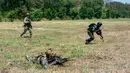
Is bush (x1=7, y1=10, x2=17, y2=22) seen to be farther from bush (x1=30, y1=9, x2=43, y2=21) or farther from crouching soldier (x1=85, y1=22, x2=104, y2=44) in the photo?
crouching soldier (x1=85, y1=22, x2=104, y2=44)

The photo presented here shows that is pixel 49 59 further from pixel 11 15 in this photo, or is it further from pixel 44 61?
pixel 11 15

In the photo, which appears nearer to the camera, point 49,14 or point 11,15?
point 11,15

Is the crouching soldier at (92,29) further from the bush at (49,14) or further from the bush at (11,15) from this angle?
the bush at (49,14)

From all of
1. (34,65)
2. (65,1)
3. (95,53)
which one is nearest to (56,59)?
(34,65)

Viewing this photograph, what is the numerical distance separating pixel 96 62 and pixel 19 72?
3992mm

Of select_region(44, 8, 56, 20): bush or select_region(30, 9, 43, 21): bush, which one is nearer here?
select_region(30, 9, 43, 21): bush

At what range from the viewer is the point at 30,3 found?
259 feet

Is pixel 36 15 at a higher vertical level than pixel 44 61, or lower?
lower

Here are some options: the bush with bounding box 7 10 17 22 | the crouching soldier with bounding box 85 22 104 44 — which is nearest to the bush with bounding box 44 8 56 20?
the bush with bounding box 7 10 17 22

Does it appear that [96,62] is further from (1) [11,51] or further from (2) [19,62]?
(1) [11,51]

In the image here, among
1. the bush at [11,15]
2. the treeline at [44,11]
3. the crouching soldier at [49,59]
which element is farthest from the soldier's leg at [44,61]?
the bush at [11,15]

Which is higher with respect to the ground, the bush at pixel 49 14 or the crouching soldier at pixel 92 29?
the crouching soldier at pixel 92 29

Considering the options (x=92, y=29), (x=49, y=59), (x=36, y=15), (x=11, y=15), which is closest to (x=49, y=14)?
(x=36, y=15)

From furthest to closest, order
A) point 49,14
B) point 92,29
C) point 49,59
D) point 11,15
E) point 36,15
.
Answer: point 49,14, point 36,15, point 11,15, point 92,29, point 49,59
